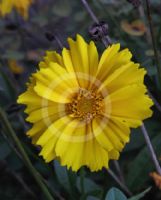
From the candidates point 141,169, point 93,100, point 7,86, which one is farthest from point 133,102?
point 7,86

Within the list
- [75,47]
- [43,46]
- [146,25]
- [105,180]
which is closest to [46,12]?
[43,46]

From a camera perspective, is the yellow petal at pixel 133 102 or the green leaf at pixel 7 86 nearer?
the yellow petal at pixel 133 102

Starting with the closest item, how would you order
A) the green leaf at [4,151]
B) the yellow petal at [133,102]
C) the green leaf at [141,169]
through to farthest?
the yellow petal at [133,102], the green leaf at [141,169], the green leaf at [4,151]

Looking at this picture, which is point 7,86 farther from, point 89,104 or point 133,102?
point 133,102

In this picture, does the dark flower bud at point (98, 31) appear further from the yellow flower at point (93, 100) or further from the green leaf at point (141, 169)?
the green leaf at point (141, 169)

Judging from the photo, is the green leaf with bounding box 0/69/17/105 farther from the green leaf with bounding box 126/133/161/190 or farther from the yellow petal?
the yellow petal

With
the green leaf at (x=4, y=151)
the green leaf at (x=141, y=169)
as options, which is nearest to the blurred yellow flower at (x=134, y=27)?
the green leaf at (x=141, y=169)

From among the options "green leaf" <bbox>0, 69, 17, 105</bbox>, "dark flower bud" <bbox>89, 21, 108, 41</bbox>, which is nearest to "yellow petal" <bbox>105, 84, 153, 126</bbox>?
"dark flower bud" <bbox>89, 21, 108, 41</bbox>
